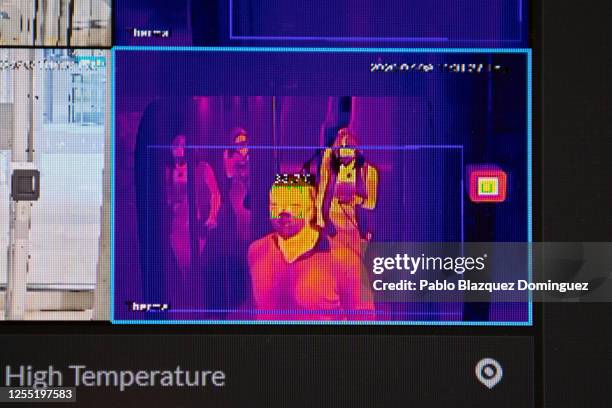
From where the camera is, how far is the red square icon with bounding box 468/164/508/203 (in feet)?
6.33

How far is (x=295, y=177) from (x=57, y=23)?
2.23 feet

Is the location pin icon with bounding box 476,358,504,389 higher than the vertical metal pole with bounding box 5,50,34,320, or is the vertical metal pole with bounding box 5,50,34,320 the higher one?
the vertical metal pole with bounding box 5,50,34,320

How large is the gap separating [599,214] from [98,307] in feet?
3.99

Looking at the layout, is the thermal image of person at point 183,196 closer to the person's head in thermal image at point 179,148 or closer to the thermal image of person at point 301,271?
the person's head in thermal image at point 179,148

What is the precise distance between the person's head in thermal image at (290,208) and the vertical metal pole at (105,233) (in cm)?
39

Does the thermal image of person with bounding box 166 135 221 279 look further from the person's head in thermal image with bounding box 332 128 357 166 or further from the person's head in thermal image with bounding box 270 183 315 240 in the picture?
the person's head in thermal image with bounding box 332 128 357 166

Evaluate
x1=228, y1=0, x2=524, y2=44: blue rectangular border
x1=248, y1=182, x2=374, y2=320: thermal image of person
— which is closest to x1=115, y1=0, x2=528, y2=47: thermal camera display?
x1=228, y1=0, x2=524, y2=44: blue rectangular border

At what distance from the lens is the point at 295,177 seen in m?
1.93

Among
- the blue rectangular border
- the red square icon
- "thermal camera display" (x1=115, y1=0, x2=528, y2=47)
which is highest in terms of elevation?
"thermal camera display" (x1=115, y1=0, x2=528, y2=47)

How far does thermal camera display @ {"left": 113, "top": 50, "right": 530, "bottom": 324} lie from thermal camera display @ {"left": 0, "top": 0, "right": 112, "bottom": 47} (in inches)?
3.5

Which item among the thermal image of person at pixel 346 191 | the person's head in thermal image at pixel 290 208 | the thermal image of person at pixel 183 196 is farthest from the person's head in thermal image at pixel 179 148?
the thermal image of person at pixel 346 191

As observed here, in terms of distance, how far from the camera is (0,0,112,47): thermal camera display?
1.94m

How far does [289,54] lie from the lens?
194 cm

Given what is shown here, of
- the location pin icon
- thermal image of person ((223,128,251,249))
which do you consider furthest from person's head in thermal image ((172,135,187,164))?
the location pin icon
